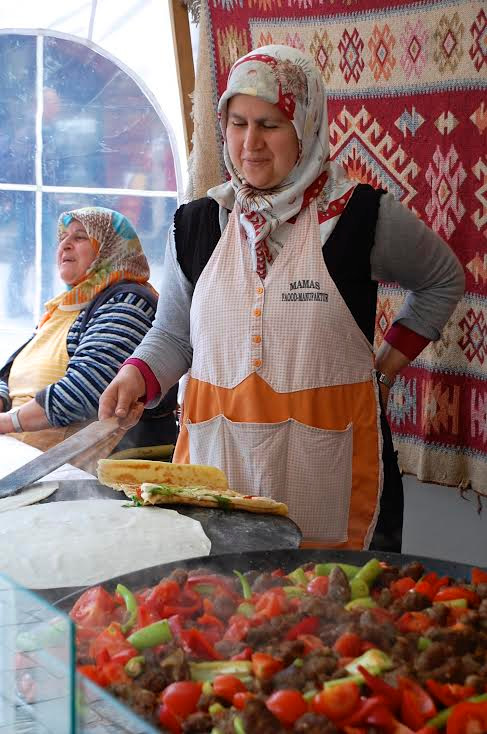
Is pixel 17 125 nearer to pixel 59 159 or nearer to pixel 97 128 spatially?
pixel 59 159

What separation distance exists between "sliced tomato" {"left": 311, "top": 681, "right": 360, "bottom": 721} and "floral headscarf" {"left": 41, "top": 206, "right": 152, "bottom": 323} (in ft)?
9.12

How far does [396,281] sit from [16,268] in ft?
11.0

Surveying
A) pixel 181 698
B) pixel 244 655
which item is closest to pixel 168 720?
pixel 181 698

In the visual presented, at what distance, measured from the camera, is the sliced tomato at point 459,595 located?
3.82ft

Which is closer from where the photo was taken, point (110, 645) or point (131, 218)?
point (110, 645)

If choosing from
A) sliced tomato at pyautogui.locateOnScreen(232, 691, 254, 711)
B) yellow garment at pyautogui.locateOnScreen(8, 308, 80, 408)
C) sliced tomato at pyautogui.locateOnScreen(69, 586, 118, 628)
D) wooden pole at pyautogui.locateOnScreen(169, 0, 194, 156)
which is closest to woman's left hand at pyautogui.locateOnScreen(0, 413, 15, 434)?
yellow garment at pyautogui.locateOnScreen(8, 308, 80, 408)

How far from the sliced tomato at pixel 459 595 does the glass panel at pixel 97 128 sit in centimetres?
380

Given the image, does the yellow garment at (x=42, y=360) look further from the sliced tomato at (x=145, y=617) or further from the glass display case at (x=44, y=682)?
the glass display case at (x=44, y=682)

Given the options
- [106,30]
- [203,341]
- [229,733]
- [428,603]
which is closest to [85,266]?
[106,30]

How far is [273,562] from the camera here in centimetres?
133

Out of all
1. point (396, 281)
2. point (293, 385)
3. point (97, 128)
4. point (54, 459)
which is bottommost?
point (54, 459)

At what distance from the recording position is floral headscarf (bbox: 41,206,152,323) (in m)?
3.54

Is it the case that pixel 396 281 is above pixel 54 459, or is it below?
above

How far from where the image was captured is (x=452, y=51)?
8.98 feet
